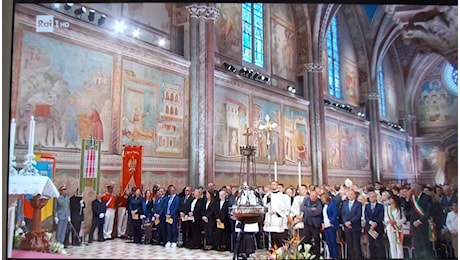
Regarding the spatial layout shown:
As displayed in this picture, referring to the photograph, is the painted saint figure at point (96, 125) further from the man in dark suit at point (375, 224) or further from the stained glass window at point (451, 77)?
the stained glass window at point (451, 77)

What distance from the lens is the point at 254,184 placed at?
8953 millimetres

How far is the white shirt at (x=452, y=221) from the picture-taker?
319 inches

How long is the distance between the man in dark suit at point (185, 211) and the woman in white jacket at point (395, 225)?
3552 millimetres

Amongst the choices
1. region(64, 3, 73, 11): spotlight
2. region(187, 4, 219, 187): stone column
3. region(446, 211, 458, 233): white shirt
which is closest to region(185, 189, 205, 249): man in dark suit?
region(187, 4, 219, 187): stone column

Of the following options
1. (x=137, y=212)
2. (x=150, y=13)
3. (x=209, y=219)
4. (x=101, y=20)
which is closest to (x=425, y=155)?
(x=209, y=219)

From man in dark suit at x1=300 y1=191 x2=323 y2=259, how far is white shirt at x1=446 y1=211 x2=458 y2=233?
2.17m

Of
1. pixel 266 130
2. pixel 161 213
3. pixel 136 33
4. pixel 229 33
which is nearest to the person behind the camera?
pixel 161 213

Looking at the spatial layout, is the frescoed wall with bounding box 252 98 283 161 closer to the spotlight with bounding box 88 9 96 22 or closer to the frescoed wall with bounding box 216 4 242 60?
the frescoed wall with bounding box 216 4 242 60

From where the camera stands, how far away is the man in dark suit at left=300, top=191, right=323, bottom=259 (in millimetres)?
8227

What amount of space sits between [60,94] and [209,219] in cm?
348

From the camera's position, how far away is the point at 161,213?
29.0 ft

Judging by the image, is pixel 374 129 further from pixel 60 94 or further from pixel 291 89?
pixel 60 94

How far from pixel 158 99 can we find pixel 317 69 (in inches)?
148

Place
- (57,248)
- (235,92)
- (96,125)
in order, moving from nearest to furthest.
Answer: (57,248) < (96,125) < (235,92)
